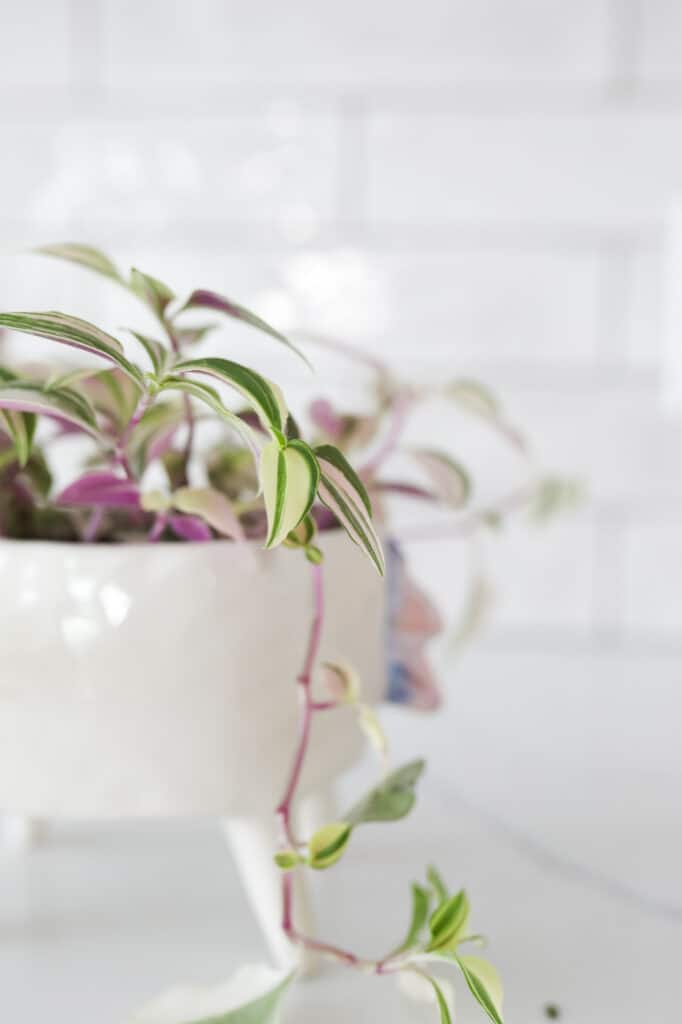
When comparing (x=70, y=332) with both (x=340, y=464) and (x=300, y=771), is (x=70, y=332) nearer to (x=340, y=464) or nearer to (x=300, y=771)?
(x=340, y=464)

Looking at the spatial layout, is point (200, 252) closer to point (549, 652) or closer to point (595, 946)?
point (549, 652)

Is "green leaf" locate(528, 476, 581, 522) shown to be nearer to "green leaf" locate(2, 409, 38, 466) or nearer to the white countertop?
the white countertop

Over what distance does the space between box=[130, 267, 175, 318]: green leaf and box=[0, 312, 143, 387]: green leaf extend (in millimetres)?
66

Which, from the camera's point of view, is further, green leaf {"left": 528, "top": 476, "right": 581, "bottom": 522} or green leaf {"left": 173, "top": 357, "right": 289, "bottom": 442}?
green leaf {"left": 528, "top": 476, "right": 581, "bottom": 522}

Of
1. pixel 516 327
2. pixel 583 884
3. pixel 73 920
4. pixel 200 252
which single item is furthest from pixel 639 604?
pixel 73 920

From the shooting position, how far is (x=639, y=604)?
1.17 metres

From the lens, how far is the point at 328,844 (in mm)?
341

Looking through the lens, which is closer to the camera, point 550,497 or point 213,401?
point 213,401

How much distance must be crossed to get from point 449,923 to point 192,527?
0.52 feet

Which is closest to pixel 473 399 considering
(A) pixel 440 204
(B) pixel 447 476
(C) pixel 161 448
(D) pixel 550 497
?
(B) pixel 447 476

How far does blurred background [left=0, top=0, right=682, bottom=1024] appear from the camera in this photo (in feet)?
3.53

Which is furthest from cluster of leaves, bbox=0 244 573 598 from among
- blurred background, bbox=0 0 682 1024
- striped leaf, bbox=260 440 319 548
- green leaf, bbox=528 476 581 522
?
blurred background, bbox=0 0 682 1024

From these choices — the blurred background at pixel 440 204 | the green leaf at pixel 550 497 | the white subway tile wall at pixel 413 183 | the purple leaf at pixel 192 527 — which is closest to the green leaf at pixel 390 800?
the purple leaf at pixel 192 527

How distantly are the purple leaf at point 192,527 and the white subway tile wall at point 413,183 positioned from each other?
77 cm
